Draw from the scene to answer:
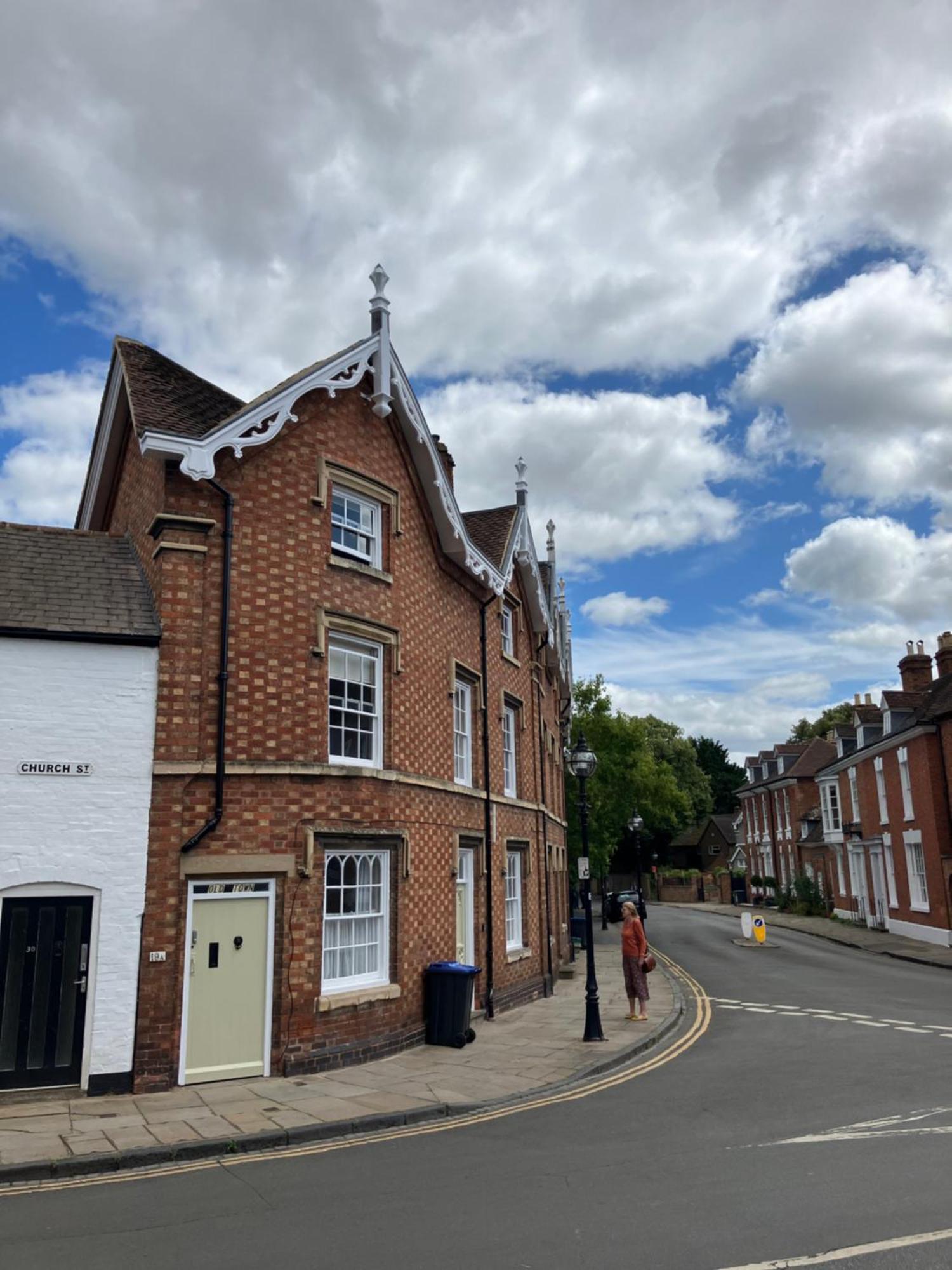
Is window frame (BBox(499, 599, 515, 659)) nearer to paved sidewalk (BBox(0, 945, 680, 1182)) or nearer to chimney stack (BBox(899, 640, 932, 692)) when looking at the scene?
paved sidewalk (BBox(0, 945, 680, 1182))

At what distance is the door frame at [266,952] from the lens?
1126 cm

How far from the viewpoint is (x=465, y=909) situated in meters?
16.7

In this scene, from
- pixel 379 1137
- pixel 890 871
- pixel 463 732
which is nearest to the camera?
pixel 379 1137

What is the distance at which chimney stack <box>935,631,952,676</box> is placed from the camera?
33.4 metres

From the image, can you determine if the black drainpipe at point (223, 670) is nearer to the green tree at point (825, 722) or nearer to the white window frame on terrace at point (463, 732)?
the white window frame on terrace at point (463, 732)

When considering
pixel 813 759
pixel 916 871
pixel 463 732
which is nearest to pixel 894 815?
pixel 916 871

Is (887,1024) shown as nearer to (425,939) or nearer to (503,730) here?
(425,939)

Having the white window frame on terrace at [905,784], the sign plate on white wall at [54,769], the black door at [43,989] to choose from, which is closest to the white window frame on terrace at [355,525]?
the sign plate on white wall at [54,769]

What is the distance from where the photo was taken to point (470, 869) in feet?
56.2

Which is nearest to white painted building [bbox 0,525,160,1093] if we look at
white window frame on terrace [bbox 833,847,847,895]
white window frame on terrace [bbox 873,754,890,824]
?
white window frame on terrace [bbox 873,754,890,824]

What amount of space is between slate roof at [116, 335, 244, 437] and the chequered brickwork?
2.14 feet

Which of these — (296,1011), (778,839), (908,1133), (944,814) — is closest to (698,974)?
(944,814)

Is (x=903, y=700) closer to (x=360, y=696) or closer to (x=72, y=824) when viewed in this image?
(x=360, y=696)

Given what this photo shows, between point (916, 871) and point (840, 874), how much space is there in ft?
37.1
